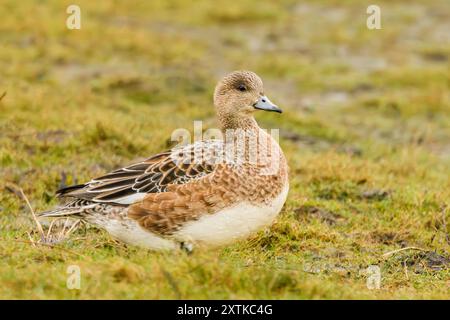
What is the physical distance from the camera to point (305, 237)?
6.68 meters

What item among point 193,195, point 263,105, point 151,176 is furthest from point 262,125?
point 193,195

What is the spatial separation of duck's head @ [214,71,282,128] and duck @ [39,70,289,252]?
93 millimetres

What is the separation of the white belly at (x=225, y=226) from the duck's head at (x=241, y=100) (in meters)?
0.86

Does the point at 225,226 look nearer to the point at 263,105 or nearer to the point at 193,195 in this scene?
the point at 193,195

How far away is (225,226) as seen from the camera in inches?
216

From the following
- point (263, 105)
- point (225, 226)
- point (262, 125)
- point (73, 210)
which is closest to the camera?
point (225, 226)

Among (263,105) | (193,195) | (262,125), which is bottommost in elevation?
(262,125)

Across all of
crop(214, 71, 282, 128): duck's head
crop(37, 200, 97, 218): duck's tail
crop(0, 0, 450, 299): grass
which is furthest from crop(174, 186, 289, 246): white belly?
crop(214, 71, 282, 128): duck's head

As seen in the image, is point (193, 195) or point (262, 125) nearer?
point (193, 195)

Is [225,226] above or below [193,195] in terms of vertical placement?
below

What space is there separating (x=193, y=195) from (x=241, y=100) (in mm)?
1011

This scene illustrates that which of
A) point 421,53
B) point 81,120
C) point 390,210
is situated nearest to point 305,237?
point 390,210

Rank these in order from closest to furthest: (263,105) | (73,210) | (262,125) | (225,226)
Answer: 1. (225,226)
2. (73,210)
3. (263,105)
4. (262,125)
